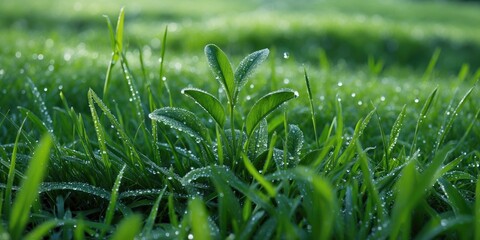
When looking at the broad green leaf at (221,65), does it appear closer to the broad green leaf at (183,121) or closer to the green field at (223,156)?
the green field at (223,156)

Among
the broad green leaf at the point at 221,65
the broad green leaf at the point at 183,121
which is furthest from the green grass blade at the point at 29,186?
the broad green leaf at the point at 221,65

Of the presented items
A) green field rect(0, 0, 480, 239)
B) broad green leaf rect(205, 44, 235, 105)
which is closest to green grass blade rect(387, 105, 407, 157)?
green field rect(0, 0, 480, 239)

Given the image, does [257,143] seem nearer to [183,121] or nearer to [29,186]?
[183,121]

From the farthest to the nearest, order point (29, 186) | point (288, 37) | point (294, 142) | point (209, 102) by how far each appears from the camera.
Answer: point (288, 37), point (294, 142), point (209, 102), point (29, 186)

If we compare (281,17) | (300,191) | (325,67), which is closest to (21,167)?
(300,191)

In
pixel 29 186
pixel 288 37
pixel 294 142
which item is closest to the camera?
pixel 29 186

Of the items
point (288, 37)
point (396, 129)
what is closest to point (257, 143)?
point (396, 129)

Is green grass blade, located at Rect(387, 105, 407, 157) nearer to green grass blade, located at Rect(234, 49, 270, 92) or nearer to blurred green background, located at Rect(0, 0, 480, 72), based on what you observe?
green grass blade, located at Rect(234, 49, 270, 92)
